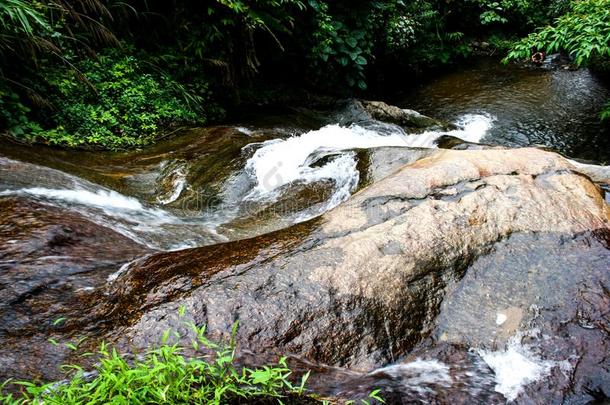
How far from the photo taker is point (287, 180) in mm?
5395

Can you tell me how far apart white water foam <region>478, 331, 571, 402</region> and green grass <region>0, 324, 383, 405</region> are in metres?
0.73

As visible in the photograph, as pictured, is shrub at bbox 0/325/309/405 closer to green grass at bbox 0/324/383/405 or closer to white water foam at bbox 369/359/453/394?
green grass at bbox 0/324/383/405

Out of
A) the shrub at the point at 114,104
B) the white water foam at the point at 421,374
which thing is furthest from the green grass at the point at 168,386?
the shrub at the point at 114,104

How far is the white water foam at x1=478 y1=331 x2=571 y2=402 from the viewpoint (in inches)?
85.7

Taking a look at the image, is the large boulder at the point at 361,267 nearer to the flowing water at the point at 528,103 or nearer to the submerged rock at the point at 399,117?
the submerged rock at the point at 399,117

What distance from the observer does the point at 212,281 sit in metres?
2.53

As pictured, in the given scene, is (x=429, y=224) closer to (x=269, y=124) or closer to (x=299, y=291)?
(x=299, y=291)

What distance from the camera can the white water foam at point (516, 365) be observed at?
2.18 meters

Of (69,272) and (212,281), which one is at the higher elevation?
(69,272)

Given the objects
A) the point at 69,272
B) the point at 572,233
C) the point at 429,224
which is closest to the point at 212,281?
the point at 69,272

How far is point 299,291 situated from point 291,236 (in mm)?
579

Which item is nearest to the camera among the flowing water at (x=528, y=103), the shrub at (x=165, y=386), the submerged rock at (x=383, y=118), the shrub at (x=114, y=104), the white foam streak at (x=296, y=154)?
the shrub at (x=165, y=386)

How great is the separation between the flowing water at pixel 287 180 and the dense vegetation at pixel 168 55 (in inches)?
28.1

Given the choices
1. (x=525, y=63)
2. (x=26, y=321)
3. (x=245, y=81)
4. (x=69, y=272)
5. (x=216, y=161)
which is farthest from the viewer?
(x=525, y=63)
